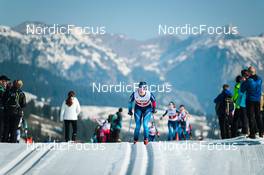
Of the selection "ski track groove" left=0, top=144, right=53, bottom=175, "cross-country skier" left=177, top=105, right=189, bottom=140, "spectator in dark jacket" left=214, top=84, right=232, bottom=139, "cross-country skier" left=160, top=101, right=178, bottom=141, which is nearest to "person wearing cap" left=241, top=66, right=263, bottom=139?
"spectator in dark jacket" left=214, top=84, right=232, bottom=139

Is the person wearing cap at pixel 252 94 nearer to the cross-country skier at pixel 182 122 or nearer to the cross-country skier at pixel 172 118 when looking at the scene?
the cross-country skier at pixel 172 118

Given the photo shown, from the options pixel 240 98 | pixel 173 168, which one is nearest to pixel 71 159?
pixel 173 168

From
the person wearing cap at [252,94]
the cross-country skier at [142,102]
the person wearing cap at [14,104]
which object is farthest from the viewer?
the person wearing cap at [14,104]

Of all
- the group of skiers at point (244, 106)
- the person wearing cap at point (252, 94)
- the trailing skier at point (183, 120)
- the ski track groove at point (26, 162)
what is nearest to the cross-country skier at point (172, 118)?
the trailing skier at point (183, 120)

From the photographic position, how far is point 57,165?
1407 centimetres

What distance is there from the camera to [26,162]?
14336 mm

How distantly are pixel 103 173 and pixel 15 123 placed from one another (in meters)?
6.91

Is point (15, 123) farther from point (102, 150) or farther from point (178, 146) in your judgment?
point (178, 146)

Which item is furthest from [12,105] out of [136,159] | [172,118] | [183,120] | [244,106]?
[183,120]

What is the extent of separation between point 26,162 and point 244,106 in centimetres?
837

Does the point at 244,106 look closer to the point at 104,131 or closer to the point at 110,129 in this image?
the point at 110,129

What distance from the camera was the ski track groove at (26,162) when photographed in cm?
1337

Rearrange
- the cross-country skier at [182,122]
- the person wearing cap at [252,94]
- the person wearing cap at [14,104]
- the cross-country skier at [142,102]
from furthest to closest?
the cross-country skier at [182,122], the person wearing cap at [14,104], the cross-country skier at [142,102], the person wearing cap at [252,94]

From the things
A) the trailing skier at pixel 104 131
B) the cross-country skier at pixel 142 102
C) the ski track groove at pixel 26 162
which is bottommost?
the ski track groove at pixel 26 162
